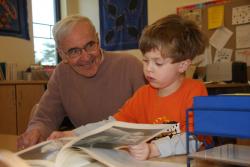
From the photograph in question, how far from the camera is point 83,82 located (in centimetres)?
160

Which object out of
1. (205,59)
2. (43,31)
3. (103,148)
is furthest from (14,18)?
(103,148)

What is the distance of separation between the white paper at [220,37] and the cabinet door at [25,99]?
1799 mm

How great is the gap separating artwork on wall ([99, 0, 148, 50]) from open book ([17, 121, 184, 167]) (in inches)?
137

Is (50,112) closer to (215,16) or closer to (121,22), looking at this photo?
(215,16)

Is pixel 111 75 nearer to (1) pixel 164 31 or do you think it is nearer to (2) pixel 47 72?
(1) pixel 164 31

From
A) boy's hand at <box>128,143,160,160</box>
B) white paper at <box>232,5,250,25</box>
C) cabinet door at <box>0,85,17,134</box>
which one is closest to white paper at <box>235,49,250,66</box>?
white paper at <box>232,5,250,25</box>

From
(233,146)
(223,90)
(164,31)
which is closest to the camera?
(233,146)

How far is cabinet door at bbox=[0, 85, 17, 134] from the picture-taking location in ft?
12.1

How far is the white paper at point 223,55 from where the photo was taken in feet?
11.0

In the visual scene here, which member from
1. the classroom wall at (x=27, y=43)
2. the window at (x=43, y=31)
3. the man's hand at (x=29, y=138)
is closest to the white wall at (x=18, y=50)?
the classroom wall at (x=27, y=43)

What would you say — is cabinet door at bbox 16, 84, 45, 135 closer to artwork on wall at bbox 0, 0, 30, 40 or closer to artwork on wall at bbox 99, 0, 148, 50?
artwork on wall at bbox 0, 0, 30, 40

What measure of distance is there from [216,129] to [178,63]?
0.54 metres

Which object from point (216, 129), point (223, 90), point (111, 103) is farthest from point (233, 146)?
point (223, 90)

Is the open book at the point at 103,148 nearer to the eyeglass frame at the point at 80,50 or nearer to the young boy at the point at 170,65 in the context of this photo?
the young boy at the point at 170,65
